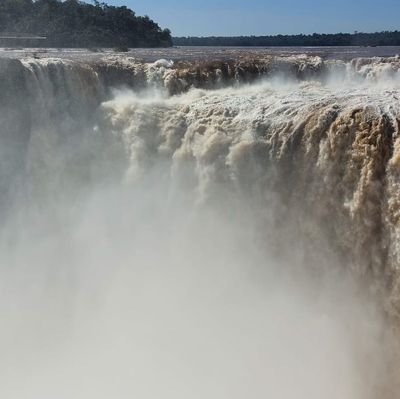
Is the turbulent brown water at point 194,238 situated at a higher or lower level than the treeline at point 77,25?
lower

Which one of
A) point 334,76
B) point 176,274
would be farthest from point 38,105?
point 334,76

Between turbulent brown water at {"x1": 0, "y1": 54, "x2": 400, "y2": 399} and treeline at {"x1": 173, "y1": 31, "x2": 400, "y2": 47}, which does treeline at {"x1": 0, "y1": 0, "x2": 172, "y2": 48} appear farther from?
turbulent brown water at {"x1": 0, "y1": 54, "x2": 400, "y2": 399}

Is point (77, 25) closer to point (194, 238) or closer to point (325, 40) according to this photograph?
point (325, 40)

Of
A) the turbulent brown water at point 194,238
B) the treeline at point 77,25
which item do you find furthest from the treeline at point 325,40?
the turbulent brown water at point 194,238

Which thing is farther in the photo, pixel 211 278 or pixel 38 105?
pixel 38 105

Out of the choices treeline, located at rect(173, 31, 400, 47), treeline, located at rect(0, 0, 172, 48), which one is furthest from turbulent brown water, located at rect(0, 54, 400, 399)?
treeline, located at rect(173, 31, 400, 47)

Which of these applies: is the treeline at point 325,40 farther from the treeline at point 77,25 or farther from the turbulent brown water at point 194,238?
the turbulent brown water at point 194,238

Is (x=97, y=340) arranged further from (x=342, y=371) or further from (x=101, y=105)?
(x=101, y=105)
